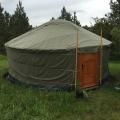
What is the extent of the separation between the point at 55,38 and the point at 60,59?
1096mm

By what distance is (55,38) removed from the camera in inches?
491

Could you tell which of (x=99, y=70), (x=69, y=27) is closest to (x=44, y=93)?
(x=99, y=70)

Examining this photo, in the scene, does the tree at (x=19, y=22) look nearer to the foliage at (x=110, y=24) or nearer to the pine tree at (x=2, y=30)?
the pine tree at (x=2, y=30)

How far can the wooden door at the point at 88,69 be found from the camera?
11672 mm

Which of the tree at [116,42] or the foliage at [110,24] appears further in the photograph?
the foliage at [110,24]

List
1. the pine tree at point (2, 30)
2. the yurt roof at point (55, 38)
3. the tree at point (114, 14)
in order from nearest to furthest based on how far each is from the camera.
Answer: the yurt roof at point (55, 38) < the tree at point (114, 14) < the pine tree at point (2, 30)

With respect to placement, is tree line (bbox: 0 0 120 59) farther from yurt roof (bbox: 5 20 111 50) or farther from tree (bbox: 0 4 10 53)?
yurt roof (bbox: 5 20 111 50)

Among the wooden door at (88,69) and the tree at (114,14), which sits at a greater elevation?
the tree at (114,14)

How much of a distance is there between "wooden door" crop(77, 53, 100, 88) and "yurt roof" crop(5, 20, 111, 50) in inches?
15.5

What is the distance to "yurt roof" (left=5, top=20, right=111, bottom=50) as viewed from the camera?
11.9m

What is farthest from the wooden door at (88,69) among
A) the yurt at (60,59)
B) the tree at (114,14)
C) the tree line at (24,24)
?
the tree at (114,14)

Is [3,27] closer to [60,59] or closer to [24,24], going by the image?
[24,24]

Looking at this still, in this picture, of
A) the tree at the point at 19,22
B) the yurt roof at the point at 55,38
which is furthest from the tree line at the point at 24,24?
the yurt roof at the point at 55,38

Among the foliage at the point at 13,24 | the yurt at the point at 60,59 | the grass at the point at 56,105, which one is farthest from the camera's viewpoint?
the foliage at the point at 13,24
